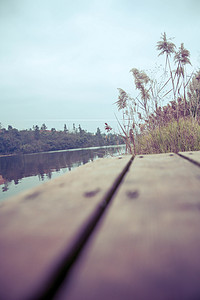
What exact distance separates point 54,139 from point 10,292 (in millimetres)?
72183

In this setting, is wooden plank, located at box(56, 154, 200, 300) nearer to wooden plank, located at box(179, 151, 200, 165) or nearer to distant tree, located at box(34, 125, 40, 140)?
wooden plank, located at box(179, 151, 200, 165)

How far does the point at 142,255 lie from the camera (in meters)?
0.19

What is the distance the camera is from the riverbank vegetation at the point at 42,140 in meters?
65.4

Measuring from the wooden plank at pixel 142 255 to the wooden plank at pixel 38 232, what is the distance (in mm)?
23

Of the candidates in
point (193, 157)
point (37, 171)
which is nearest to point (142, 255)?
point (193, 157)

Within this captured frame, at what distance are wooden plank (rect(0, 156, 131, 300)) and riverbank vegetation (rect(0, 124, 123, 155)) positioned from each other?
64.6 m

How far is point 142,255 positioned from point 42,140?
72701mm

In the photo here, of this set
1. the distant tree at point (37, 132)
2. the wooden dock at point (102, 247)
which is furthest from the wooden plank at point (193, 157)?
the distant tree at point (37, 132)

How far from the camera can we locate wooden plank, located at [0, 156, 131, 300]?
17cm

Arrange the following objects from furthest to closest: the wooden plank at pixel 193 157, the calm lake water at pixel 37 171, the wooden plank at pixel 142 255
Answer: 1. the calm lake water at pixel 37 171
2. the wooden plank at pixel 193 157
3. the wooden plank at pixel 142 255

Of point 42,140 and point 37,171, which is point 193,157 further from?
point 42,140

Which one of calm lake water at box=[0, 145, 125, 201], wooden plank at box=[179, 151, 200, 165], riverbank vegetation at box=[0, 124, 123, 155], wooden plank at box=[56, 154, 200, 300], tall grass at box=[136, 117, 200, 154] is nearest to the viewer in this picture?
wooden plank at box=[56, 154, 200, 300]

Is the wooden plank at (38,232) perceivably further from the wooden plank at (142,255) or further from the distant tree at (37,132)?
the distant tree at (37,132)

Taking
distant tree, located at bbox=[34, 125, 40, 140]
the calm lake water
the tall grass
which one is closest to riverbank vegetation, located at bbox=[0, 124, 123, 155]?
distant tree, located at bbox=[34, 125, 40, 140]
